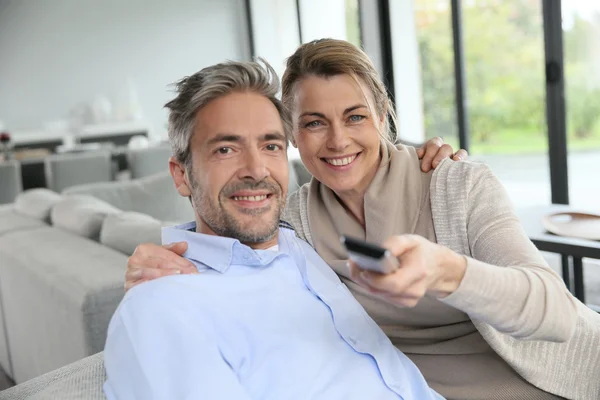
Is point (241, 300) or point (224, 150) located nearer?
point (241, 300)

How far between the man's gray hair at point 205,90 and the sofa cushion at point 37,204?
1952 mm

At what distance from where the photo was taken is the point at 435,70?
6.17 meters

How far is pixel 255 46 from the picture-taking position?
941 cm

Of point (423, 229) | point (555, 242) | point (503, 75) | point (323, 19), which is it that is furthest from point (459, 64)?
point (423, 229)

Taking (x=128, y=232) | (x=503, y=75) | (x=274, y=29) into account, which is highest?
(x=274, y=29)

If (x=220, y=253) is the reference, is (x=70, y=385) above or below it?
below

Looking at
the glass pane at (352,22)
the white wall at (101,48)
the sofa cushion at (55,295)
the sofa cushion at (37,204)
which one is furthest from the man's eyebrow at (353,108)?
the white wall at (101,48)

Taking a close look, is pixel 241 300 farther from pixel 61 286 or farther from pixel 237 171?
pixel 61 286

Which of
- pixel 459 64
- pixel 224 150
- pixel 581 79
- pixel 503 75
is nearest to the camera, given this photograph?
pixel 224 150

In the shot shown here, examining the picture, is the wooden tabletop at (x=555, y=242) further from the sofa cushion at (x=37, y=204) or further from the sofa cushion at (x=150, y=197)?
the sofa cushion at (x=37, y=204)

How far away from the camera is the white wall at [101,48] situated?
319 inches

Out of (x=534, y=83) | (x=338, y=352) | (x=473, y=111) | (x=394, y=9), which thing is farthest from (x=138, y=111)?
(x=338, y=352)

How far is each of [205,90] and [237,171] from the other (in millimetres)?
179

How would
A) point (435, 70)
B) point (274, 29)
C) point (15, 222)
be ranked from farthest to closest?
point (274, 29), point (435, 70), point (15, 222)
